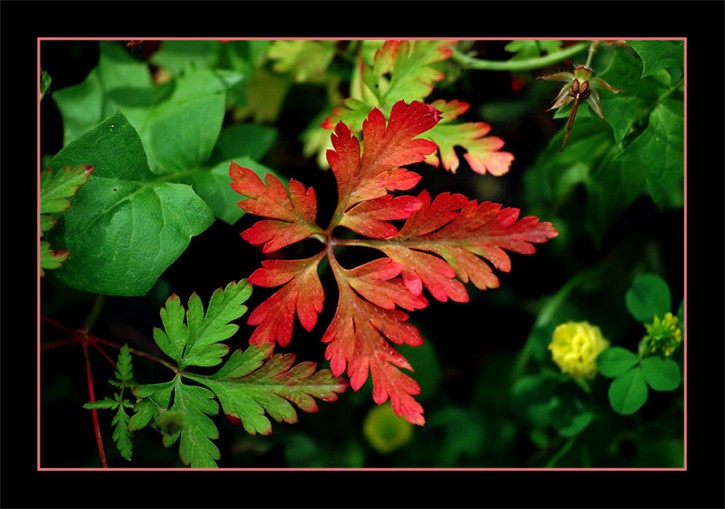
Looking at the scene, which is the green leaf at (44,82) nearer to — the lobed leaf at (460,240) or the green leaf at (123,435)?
the green leaf at (123,435)

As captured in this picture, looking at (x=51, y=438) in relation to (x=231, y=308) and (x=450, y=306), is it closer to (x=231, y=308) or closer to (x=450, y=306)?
(x=231, y=308)

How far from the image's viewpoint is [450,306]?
6.79 ft

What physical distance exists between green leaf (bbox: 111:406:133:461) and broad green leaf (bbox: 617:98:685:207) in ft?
3.84

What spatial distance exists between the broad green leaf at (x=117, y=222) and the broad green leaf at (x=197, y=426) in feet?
0.76

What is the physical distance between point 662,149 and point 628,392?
0.58 meters

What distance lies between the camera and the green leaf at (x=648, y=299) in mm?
1582

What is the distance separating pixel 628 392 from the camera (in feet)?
4.95

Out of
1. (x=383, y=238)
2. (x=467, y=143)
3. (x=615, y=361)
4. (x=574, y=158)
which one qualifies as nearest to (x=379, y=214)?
(x=383, y=238)

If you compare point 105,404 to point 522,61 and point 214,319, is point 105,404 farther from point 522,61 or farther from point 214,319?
point 522,61

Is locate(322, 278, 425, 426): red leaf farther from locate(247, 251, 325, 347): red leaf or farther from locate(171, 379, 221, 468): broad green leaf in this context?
locate(171, 379, 221, 468): broad green leaf

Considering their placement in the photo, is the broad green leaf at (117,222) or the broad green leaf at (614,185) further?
the broad green leaf at (614,185)

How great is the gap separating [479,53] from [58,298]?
1.31 meters

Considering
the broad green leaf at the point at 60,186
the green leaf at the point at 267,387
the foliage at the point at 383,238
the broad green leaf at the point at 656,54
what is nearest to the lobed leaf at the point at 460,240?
the foliage at the point at 383,238

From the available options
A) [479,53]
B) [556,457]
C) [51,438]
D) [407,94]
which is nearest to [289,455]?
[51,438]
